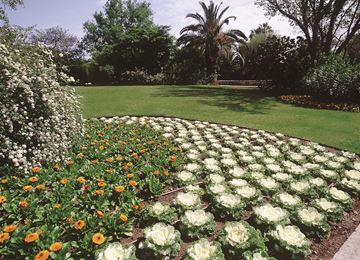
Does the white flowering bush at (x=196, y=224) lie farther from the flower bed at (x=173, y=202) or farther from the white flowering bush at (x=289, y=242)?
the white flowering bush at (x=289, y=242)

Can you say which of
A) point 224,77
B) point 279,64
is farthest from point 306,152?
point 224,77

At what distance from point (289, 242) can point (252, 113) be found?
35.4ft

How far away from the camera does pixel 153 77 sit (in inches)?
1224

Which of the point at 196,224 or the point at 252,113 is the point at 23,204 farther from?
the point at 252,113

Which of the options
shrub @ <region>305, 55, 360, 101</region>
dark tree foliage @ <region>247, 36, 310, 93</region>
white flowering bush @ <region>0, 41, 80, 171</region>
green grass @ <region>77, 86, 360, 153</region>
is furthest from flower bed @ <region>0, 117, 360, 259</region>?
dark tree foliage @ <region>247, 36, 310, 93</region>

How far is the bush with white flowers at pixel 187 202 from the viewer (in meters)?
4.86

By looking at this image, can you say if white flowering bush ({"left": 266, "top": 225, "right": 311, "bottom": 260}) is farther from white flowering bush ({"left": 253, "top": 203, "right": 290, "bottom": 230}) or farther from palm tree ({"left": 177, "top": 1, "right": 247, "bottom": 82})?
palm tree ({"left": 177, "top": 1, "right": 247, "bottom": 82})

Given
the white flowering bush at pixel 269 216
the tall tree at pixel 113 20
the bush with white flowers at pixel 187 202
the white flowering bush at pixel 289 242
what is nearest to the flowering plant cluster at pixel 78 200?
the bush with white flowers at pixel 187 202

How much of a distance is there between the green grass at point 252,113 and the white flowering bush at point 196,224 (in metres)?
6.38

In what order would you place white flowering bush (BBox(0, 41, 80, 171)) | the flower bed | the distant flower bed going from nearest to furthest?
the flower bed → white flowering bush (BBox(0, 41, 80, 171)) → the distant flower bed

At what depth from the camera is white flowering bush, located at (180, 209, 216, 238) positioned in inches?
171

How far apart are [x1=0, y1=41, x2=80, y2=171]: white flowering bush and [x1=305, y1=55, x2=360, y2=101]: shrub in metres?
16.7

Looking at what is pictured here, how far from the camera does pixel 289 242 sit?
3998 millimetres

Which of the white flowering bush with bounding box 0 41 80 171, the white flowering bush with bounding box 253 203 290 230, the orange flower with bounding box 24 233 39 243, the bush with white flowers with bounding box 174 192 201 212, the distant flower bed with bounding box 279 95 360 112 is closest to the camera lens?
the orange flower with bounding box 24 233 39 243
